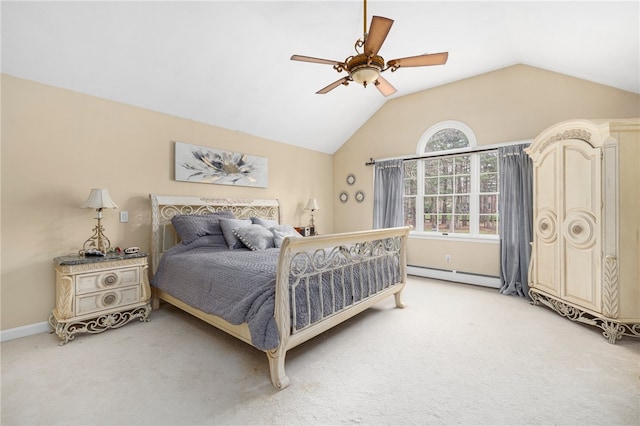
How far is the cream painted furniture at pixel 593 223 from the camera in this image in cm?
254

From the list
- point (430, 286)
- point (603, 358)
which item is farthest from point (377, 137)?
point (603, 358)

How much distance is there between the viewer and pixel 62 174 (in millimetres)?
2830

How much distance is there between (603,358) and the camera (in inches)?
88.7

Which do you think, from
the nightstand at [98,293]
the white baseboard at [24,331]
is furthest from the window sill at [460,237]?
the white baseboard at [24,331]

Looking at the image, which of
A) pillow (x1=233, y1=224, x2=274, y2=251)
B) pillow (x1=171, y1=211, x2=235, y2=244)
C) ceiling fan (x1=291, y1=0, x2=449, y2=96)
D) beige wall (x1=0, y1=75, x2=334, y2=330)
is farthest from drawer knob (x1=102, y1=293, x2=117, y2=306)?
ceiling fan (x1=291, y1=0, x2=449, y2=96)

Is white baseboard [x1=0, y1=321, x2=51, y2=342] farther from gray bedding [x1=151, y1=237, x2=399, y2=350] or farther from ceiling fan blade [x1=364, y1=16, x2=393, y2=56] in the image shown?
ceiling fan blade [x1=364, y1=16, x2=393, y2=56]

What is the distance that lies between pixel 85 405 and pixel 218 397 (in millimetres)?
793

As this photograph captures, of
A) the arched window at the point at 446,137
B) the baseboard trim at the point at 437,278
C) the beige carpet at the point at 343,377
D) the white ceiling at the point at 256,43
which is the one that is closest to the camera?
the beige carpet at the point at 343,377

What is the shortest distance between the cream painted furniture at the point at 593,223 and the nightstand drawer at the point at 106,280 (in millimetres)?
4563

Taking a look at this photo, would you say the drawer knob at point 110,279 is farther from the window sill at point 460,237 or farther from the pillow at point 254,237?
the window sill at point 460,237

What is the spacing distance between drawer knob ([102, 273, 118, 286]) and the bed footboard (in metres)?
1.92

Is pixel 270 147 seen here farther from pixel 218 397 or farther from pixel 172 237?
pixel 218 397

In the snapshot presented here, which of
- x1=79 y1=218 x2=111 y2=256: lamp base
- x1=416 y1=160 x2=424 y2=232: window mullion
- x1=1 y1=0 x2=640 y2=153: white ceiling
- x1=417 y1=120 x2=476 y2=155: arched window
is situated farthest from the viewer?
x1=416 y1=160 x2=424 y2=232: window mullion

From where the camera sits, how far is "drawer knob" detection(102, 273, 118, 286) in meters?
2.69
